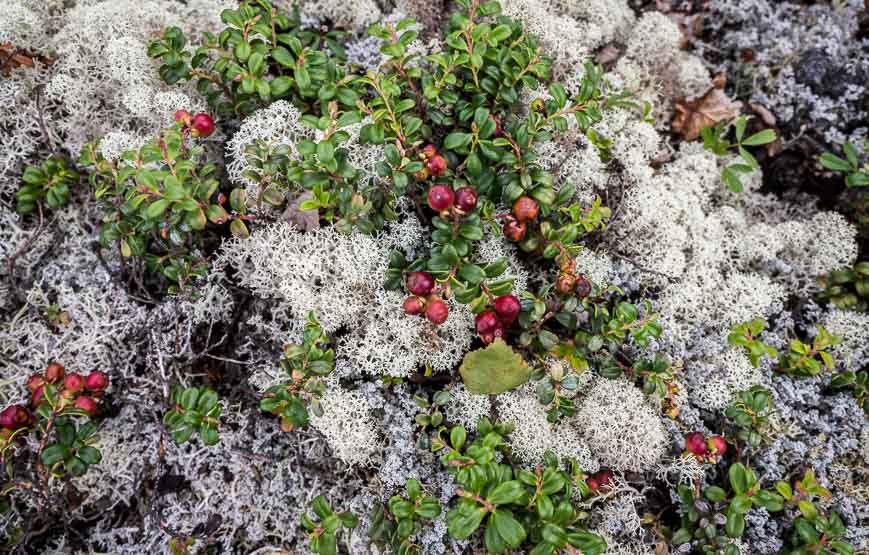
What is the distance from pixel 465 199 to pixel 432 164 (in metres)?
0.26

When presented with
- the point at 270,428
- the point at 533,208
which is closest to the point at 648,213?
the point at 533,208

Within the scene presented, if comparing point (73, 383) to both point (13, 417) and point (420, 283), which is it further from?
point (420, 283)

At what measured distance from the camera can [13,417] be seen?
228 cm

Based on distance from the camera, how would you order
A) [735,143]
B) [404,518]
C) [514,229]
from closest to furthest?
[404,518]
[514,229]
[735,143]

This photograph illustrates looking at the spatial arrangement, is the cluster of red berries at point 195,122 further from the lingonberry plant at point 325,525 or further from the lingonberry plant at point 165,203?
the lingonberry plant at point 325,525

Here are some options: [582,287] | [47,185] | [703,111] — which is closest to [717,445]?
[582,287]

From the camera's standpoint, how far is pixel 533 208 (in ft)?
7.60

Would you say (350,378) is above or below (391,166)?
below

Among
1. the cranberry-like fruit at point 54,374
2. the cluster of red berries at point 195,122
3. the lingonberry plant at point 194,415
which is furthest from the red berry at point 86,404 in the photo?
the cluster of red berries at point 195,122

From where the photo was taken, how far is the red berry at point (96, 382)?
2.39m

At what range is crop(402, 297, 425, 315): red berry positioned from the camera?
2.24 m

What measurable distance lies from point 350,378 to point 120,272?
121 centimetres

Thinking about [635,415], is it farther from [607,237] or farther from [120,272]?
[120,272]

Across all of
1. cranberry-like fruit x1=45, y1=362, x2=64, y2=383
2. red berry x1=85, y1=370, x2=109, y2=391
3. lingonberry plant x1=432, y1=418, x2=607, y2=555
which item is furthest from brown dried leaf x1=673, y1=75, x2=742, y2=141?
cranberry-like fruit x1=45, y1=362, x2=64, y2=383
